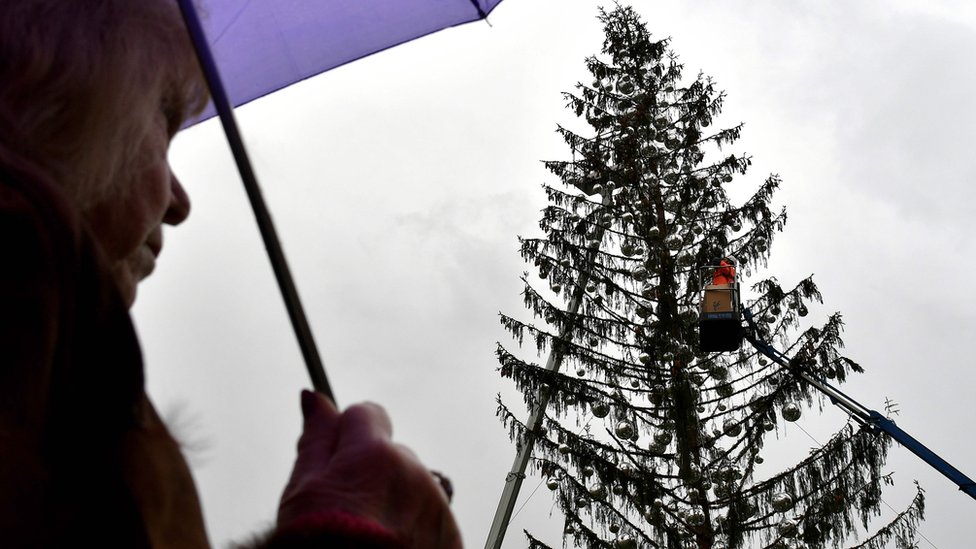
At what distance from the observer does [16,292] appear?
0.52 meters

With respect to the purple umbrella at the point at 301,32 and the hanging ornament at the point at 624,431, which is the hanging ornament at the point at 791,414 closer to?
the hanging ornament at the point at 624,431

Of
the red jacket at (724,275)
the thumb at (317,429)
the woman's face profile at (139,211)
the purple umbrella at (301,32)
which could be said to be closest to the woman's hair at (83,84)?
the woman's face profile at (139,211)

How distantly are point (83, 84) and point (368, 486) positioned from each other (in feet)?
1.40

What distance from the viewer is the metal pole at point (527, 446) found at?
33.8 feet

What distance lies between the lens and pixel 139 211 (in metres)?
0.86

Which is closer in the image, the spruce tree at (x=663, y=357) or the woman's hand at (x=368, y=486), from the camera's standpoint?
the woman's hand at (x=368, y=486)

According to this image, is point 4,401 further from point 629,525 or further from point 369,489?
point 629,525

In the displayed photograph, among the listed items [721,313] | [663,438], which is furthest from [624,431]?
[721,313]

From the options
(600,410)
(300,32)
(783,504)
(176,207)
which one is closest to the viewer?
(176,207)

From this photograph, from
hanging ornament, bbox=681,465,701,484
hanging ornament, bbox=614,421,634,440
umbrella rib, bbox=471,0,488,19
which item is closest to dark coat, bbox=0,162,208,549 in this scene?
umbrella rib, bbox=471,0,488,19

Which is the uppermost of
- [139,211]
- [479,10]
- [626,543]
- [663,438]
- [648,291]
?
[648,291]

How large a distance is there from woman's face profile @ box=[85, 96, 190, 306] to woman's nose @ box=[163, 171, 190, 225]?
1cm

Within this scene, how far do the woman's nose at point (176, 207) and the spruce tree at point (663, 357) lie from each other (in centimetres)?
820

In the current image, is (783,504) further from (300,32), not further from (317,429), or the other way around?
(317,429)
